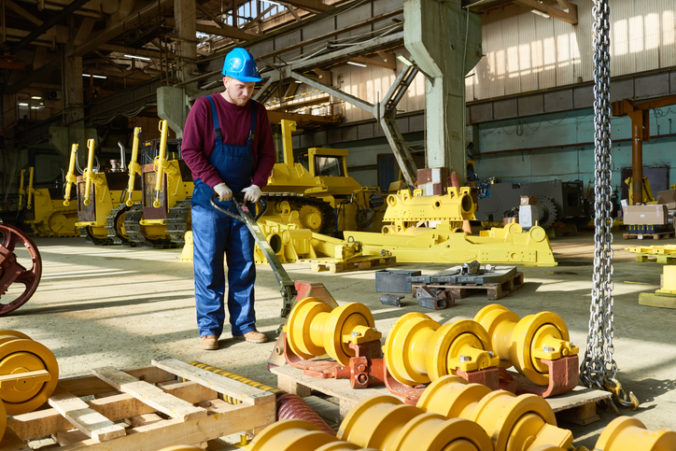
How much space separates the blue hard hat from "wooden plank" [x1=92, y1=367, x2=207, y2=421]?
1.81 m

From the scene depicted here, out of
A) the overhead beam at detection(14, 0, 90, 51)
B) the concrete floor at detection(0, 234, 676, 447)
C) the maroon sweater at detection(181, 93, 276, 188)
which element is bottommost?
the concrete floor at detection(0, 234, 676, 447)

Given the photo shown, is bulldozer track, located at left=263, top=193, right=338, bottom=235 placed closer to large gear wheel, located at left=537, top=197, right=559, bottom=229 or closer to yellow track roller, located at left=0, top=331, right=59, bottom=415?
large gear wheel, located at left=537, top=197, right=559, bottom=229

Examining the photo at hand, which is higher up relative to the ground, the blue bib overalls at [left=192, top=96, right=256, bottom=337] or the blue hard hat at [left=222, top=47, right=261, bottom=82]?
the blue hard hat at [left=222, top=47, right=261, bottom=82]

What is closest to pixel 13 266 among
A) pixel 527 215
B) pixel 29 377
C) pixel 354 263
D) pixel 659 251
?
pixel 29 377

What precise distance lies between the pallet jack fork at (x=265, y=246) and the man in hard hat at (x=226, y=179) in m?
0.07

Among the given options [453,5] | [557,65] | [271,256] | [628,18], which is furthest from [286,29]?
[271,256]

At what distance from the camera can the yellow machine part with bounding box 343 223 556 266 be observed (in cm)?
787

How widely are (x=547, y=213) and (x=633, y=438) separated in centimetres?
1404

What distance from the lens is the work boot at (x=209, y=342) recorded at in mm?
3545

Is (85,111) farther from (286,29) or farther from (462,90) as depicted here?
(462,90)

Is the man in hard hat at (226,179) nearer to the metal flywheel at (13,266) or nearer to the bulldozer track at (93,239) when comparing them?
the metal flywheel at (13,266)

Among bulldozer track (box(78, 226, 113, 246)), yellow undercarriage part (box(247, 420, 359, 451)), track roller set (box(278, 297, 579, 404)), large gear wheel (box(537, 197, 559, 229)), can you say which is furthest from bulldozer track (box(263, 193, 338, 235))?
yellow undercarriage part (box(247, 420, 359, 451))

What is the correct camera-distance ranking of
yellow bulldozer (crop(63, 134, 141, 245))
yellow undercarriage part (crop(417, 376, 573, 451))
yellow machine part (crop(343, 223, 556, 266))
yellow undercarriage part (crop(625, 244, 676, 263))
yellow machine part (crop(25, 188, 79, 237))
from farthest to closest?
yellow machine part (crop(25, 188, 79, 237))
yellow bulldozer (crop(63, 134, 141, 245))
yellow machine part (crop(343, 223, 556, 266))
yellow undercarriage part (crop(625, 244, 676, 263))
yellow undercarriage part (crop(417, 376, 573, 451))

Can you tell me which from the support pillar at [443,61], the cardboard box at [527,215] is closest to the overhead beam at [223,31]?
the support pillar at [443,61]
